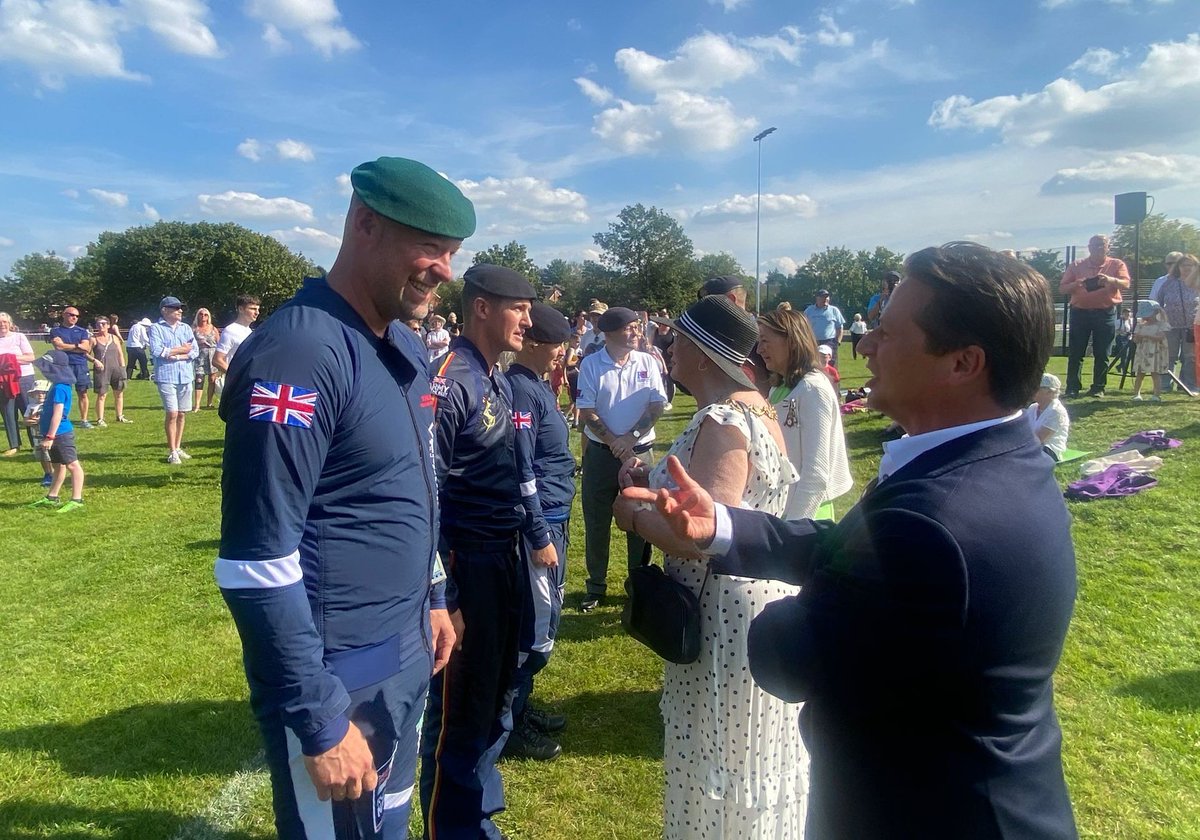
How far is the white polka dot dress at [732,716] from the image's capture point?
230 cm

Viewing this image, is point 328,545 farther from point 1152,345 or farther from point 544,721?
point 1152,345

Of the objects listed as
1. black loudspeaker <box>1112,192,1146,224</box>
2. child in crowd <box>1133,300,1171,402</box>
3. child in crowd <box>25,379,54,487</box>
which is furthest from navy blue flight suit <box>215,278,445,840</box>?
black loudspeaker <box>1112,192,1146,224</box>

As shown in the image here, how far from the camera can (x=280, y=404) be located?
1539mm

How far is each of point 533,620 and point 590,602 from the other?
245cm

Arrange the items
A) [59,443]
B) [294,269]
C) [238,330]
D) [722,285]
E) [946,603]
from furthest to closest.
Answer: [294,269], [238,330], [59,443], [722,285], [946,603]

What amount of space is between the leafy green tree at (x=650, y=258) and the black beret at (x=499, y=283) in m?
71.2

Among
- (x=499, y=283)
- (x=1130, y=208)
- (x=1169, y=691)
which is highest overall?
(x=1130, y=208)

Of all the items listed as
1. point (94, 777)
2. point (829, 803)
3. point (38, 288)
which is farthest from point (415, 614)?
point (38, 288)

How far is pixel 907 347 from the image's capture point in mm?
1390

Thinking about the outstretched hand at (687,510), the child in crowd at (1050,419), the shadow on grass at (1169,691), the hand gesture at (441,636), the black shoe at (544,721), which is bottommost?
the black shoe at (544,721)

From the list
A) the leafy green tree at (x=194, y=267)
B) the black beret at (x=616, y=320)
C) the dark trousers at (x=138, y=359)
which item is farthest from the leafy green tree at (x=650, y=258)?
the black beret at (x=616, y=320)

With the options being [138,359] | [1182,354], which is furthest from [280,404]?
[138,359]

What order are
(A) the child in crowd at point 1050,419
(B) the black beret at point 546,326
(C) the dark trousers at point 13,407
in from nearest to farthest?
(B) the black beret at point 546,326
(A) the child in crowd at point 1050,419
(C) the dark trousers at point 13,407

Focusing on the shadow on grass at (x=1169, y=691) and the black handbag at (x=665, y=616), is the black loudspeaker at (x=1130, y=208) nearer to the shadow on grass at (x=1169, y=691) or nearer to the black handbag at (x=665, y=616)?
the shadow on grass at (x=1169, y=691)
